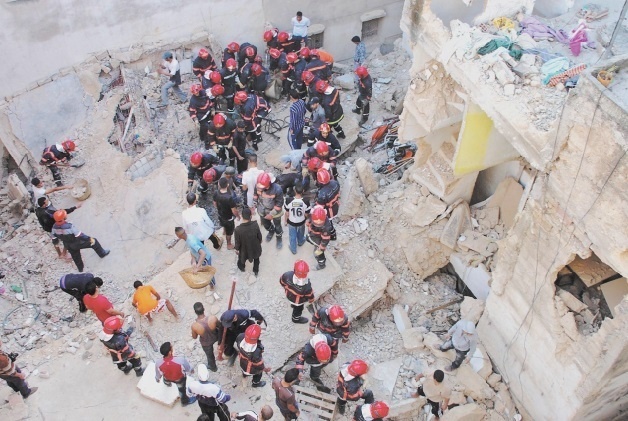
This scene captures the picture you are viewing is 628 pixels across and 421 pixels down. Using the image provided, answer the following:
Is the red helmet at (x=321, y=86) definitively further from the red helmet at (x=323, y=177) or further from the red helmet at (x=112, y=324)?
the red helmet at (x=112, y=324)

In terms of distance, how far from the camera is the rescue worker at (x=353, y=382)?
811 cm

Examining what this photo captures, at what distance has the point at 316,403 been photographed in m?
8.96

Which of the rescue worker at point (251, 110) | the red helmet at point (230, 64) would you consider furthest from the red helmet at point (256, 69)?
the rescue worker at point (251, 110)

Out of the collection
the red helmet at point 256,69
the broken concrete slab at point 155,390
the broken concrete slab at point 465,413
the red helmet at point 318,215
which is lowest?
the broken concrete slab at point 465,413

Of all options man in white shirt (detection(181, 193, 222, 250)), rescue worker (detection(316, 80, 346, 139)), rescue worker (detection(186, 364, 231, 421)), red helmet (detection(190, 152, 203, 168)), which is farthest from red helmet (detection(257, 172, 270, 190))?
rescue worker (detection(316, 80, 346, 139))

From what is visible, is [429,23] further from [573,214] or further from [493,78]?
[573,214]

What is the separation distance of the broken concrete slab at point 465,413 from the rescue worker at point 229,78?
26.5ft

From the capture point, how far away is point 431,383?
29.1ft

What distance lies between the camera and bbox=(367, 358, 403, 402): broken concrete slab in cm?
946

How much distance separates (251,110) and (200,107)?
1.07 meters

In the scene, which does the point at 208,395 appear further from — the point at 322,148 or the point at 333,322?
the point at 322,148

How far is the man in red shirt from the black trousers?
1727mm

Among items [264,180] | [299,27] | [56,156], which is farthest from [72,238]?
[299,27]

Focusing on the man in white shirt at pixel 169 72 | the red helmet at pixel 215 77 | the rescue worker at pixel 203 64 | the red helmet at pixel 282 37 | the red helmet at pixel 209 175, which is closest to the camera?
the red helmet at pixel 209 175
